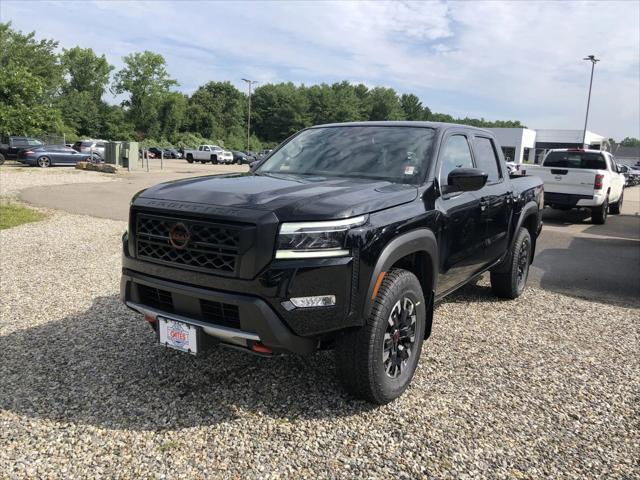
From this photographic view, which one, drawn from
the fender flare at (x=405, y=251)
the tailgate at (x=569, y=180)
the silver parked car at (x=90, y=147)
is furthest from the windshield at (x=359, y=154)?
the silver parked car at (x=90, y=147)

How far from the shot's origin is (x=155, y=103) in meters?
79.2

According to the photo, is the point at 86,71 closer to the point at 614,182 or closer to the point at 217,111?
the point at 217,111

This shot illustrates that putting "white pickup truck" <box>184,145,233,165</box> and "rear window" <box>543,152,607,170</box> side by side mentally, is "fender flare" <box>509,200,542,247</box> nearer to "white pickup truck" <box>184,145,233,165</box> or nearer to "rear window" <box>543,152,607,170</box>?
"rear window" <box>543,152,607,170</box>

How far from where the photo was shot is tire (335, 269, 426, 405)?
3.03 m

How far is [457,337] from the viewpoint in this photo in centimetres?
466

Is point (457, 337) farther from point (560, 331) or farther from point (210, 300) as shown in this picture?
point (210, 300)

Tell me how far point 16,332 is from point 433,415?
11.7ft

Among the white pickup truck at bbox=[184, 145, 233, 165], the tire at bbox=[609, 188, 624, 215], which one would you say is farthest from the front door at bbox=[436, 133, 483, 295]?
the white pickup truck at bbox=[184, 145, 233, 165]

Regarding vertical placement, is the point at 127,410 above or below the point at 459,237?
below

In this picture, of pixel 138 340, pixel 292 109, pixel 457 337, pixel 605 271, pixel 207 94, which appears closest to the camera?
pixel 138 340

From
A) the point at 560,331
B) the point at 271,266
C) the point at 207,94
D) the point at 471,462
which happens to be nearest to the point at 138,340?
the point at 271,266

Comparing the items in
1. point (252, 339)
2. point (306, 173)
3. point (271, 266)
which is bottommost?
point (252, 339)

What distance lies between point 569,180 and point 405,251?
11.1 meters

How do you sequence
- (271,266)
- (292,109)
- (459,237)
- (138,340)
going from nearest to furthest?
(271,266)
(459,237)
(138,340)
(292,109)
